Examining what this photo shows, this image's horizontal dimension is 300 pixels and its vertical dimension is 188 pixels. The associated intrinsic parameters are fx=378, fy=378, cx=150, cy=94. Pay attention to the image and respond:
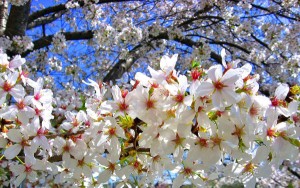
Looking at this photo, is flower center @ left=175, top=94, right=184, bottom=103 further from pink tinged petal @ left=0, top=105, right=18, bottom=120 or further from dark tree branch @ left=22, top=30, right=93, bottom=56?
dark tree branch @ left=22, top=30, right=93, bottom=56

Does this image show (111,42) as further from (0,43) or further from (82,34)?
(0,43)

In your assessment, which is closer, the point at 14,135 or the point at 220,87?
the point at 220,87

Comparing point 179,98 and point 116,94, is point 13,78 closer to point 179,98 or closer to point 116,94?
point 116,94

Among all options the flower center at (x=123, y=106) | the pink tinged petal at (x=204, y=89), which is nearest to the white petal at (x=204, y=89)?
the pink tinged petal at (x=204, y=89)

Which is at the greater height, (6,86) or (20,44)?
(6,86)

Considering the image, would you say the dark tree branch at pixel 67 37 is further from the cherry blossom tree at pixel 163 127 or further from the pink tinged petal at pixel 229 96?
the pink tinged petal at pixel 229 96

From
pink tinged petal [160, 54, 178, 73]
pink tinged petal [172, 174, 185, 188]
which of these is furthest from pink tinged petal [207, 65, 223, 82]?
pink tinged petal [172, 174, 185, 188]

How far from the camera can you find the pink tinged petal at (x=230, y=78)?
0.99 meters

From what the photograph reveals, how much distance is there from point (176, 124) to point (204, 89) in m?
0.13

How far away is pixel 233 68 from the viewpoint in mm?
1071

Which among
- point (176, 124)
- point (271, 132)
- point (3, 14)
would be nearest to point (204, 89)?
point (176, 124)

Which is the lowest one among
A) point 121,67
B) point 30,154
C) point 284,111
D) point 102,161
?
point 121,67

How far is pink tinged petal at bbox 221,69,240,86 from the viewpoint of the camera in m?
0.99

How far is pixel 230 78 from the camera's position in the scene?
992mm
